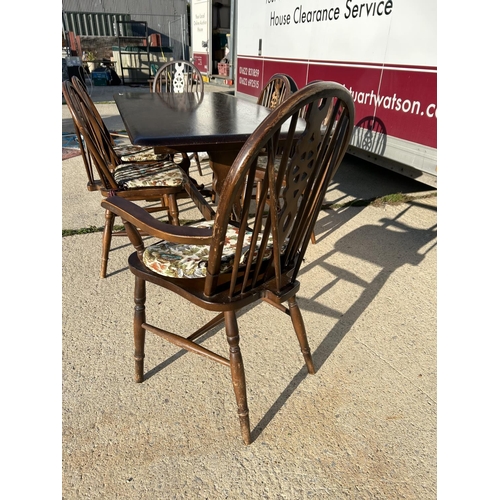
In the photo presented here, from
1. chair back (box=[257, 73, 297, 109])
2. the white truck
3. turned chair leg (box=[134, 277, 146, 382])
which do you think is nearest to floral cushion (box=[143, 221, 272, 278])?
turned chair leg (box=[134, 277, 146, 382])

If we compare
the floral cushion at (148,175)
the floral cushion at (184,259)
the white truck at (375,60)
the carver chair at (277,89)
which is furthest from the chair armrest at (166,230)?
the white truck at (375,60)

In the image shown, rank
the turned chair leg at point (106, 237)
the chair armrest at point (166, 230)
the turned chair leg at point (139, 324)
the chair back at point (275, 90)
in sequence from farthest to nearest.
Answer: the chair back at point (275, 90), the turned chair leg at point (106, 237), the turned chair leg at point (139, 324), the chair armrest at point (166, 230)

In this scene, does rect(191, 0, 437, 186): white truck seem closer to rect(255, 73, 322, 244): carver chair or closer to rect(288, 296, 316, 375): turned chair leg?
rect(255, 73, 322, 244): carver chair

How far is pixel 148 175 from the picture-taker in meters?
2.38

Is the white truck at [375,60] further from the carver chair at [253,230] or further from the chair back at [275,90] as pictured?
the carver chair at [253,230]

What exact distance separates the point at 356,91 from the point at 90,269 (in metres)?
2.67

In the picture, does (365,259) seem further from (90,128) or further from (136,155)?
(90,128)

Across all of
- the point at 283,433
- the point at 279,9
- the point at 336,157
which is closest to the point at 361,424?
the point at 283,433

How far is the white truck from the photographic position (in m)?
2.85

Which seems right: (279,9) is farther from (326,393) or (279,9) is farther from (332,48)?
(326,393)

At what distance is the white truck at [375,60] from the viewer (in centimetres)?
285

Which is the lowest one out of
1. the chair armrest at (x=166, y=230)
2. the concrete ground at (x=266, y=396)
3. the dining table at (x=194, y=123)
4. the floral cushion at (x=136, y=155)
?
the concrete ground at (x=266, y=396)
